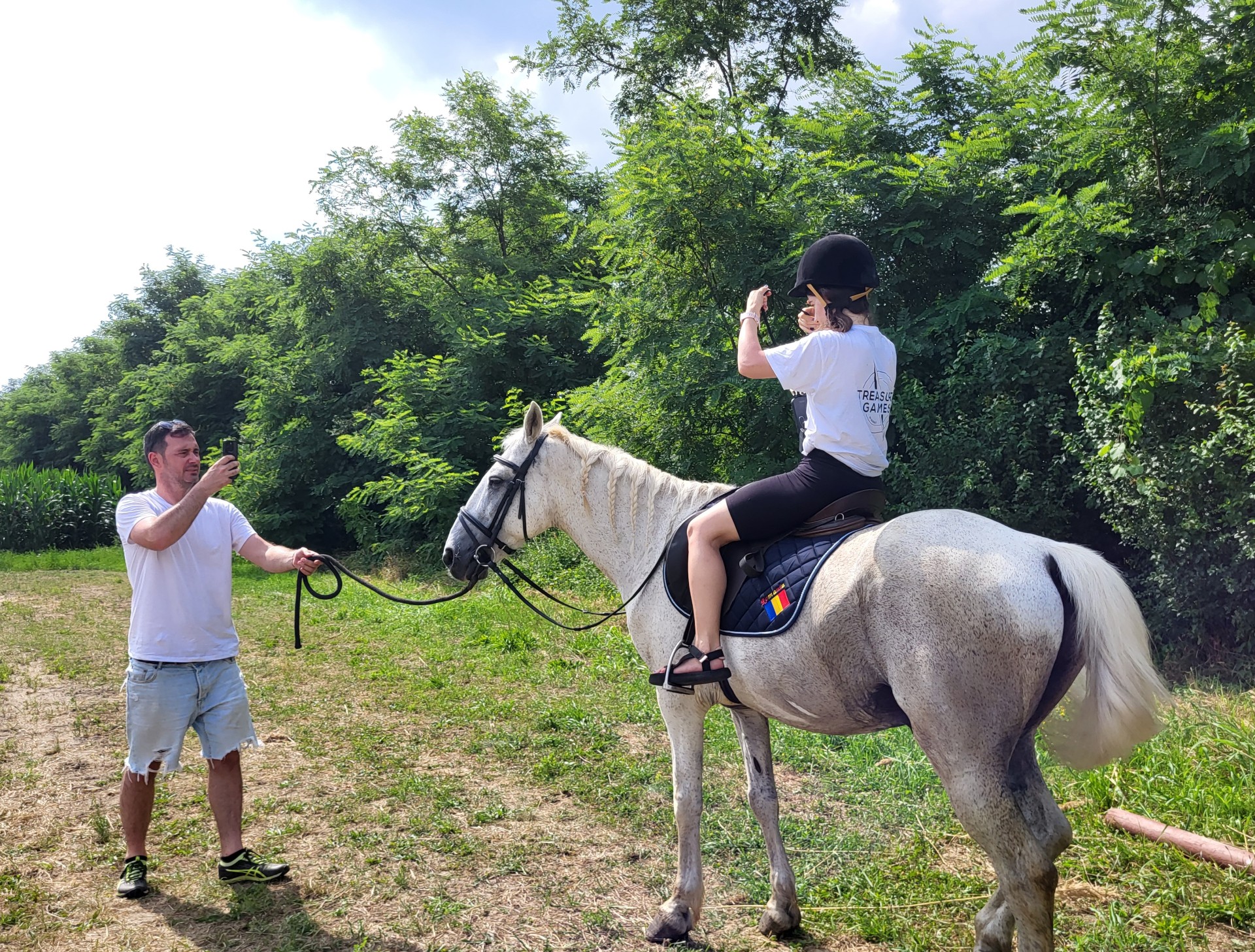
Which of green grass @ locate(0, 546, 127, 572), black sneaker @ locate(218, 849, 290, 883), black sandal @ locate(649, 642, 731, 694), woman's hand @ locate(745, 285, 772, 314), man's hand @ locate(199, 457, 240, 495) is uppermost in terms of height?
woman's hand @ locate(745, 285, 772, 314)

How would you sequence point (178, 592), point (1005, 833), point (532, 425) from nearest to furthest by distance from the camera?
point (1005, 833) → point (178, 592) → point (532, 425)

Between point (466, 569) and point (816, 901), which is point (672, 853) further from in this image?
point (466, 569)

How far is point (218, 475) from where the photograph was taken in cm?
353

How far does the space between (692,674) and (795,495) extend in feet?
2.76

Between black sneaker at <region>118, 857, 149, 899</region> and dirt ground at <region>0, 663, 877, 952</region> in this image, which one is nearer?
dirt ground at <region>0, 663, 877, 952</region>

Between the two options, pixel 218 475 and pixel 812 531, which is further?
pixel 218 475

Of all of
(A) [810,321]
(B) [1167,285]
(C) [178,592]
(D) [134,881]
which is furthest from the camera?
(B) [1167,285]

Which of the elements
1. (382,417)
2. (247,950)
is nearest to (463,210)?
(382,417)

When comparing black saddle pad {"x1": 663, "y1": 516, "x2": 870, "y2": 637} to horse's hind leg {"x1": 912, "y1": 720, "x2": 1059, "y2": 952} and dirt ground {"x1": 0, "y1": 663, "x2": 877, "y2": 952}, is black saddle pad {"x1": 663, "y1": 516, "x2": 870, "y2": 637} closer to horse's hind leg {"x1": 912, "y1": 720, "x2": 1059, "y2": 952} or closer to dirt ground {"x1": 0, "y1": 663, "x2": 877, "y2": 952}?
horse's hind leg {"x1": 912, "y1": 720, "x2": 1059, "y2": 952}

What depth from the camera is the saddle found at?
9.67ft

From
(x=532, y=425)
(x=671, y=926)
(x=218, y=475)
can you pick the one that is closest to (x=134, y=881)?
(x=218, y=475)

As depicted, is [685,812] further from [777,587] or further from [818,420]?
[818,420]

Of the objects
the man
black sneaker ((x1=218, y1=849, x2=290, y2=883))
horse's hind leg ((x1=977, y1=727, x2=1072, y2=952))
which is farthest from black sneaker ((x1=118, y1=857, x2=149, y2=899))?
horse's hind leg ((x1=977, y1=727, x2=1072, y2=952))

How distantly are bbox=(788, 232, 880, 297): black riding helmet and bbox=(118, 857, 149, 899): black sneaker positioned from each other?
13.6 feet
